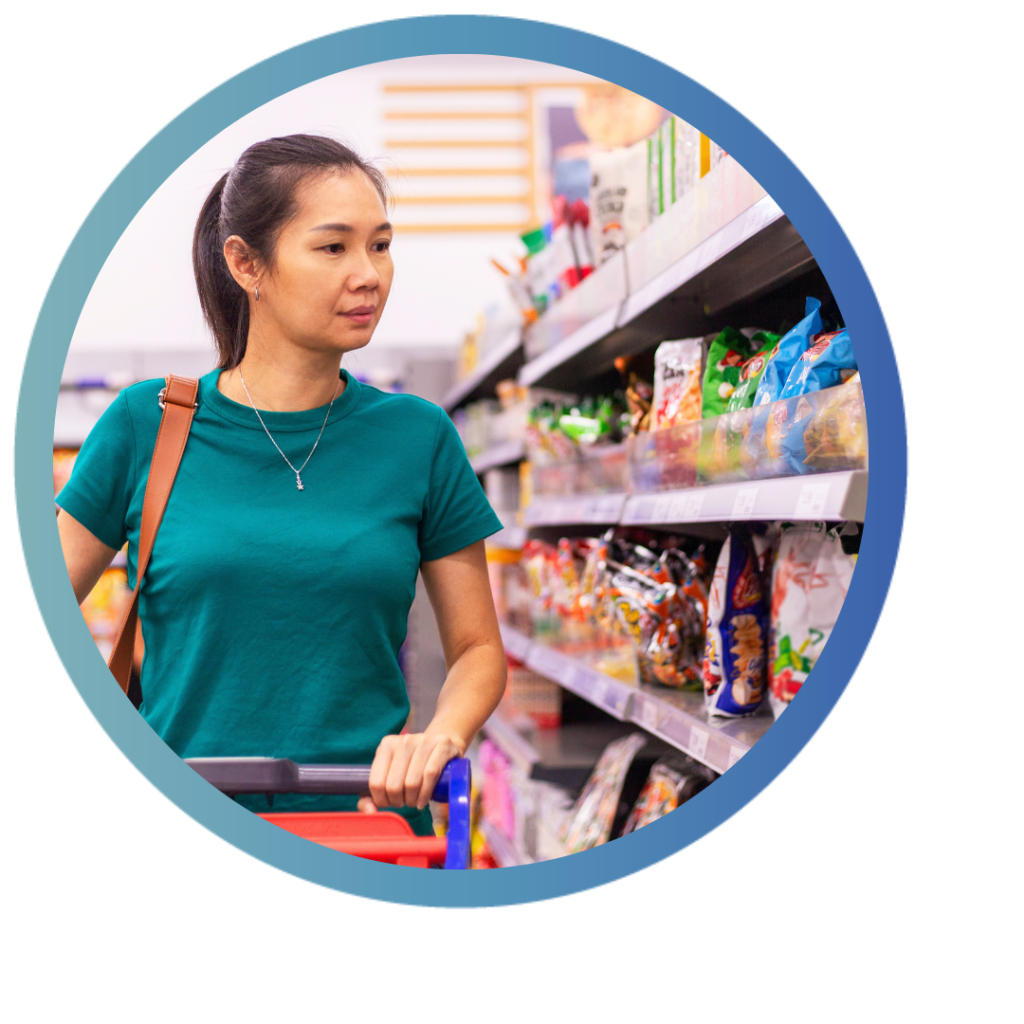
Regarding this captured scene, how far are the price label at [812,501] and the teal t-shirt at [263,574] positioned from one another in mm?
524

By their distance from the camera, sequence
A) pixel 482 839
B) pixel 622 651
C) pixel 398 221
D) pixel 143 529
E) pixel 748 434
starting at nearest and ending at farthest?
pixel 143 529
pixel 748 434
pixel 622 651
pixel 482 839
pixel 398 221

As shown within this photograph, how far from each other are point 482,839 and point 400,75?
3904mm

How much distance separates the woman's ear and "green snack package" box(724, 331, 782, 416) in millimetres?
756

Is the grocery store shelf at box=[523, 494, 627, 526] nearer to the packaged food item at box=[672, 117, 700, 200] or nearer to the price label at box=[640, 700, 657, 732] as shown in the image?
the price label at box=[640, 700, 657, 732]

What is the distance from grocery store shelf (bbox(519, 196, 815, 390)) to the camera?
1411 mm

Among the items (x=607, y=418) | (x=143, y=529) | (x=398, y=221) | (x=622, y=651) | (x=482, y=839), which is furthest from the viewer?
(x=398, y=221)

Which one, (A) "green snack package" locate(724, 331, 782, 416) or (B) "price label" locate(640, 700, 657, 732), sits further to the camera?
(B) "price label" locate(640, 700, 657, 732)

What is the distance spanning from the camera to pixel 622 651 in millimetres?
2562

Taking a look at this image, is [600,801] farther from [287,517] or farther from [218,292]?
[218,292]

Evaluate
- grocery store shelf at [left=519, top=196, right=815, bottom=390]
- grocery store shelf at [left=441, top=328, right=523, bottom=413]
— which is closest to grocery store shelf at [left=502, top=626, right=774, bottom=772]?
grocery store shelf at [left=519, top=196, right=815, bottom=390]

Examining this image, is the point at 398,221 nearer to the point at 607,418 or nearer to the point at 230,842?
the point at 607,418

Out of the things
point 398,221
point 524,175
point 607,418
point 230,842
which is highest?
point 524,175

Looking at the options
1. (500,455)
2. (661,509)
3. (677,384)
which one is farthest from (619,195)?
(500,455)

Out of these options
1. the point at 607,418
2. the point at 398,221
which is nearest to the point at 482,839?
the point at 607,418
